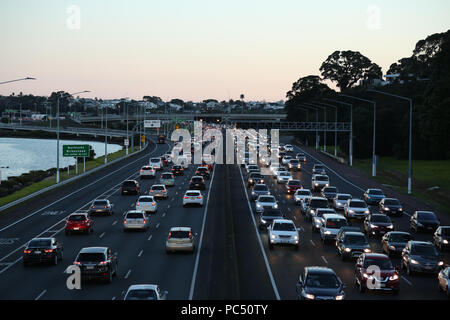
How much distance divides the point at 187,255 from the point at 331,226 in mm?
8487

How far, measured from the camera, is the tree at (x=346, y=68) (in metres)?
188

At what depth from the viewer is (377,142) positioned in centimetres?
12419

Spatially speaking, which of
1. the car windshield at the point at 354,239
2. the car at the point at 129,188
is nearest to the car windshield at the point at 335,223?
the car windshield at the point at 354,239

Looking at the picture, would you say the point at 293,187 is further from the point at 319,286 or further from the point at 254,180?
the point at 319,286

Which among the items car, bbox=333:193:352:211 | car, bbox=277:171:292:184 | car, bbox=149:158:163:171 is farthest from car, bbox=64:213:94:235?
car, bbox=149:158:163:171

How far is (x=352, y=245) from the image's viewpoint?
32375 millimetres

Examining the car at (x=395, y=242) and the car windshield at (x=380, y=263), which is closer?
the car windshield at (x=380, y=263)

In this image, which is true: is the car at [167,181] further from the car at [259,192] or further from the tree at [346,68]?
the tree at [346,68]

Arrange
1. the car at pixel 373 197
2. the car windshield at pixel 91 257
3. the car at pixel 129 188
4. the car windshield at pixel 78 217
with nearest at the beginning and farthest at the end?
the car windshield at pixel 91 257 < the car windshield at pixel 78 217 < the car at pixel 373 197 < the car at pixel 129 188

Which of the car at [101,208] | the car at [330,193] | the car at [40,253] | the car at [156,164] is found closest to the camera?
the car at [40,253]

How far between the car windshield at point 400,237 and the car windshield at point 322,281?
11.6 m

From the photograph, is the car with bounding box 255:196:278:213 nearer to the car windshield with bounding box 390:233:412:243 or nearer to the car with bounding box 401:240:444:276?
the car windshield with bounding box 390:233:412:243
